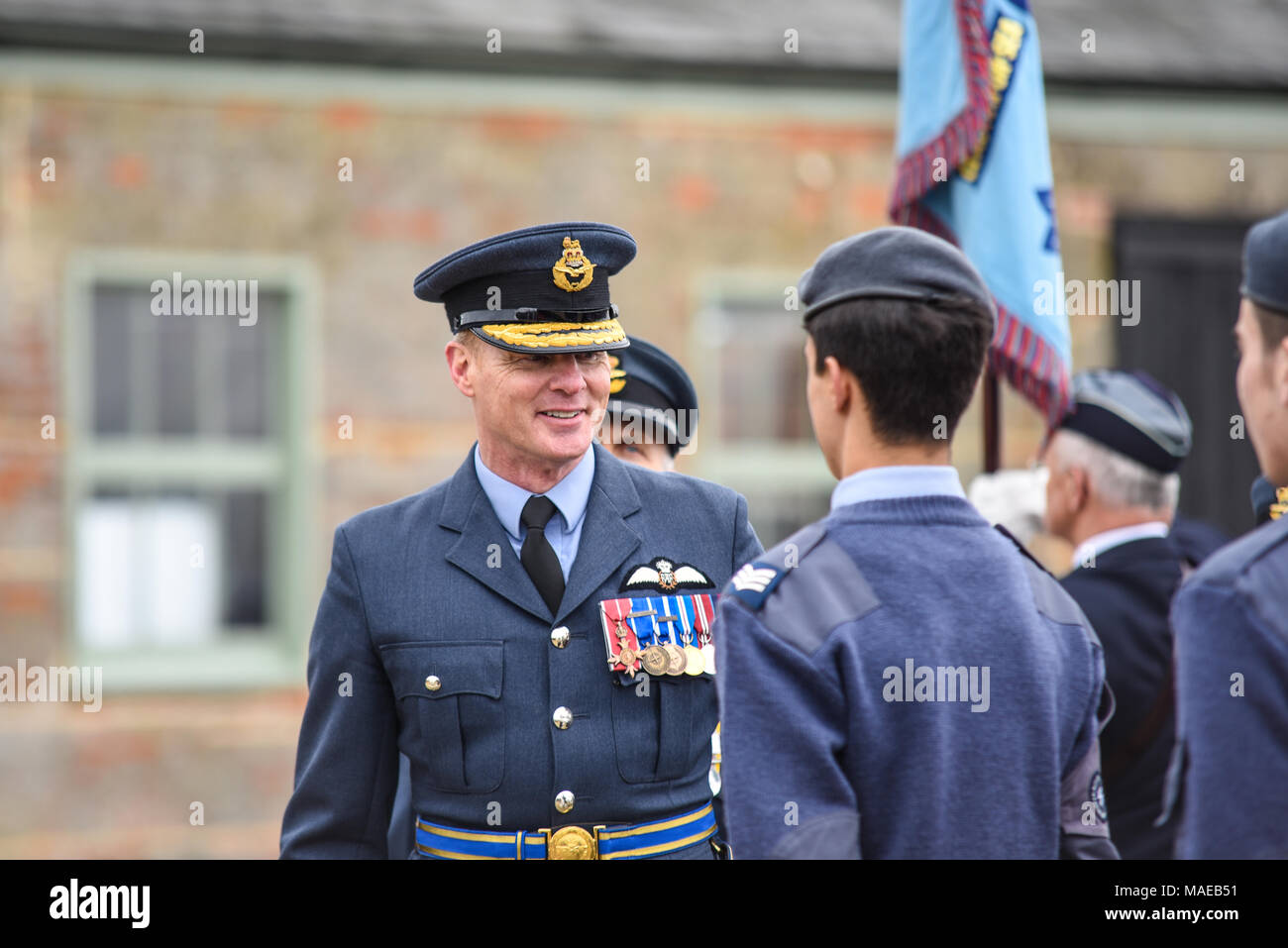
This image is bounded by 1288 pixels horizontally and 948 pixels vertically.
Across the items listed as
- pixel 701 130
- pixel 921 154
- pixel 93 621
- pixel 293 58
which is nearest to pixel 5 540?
pixel 93 621

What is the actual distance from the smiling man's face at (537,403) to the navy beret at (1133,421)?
1746mm

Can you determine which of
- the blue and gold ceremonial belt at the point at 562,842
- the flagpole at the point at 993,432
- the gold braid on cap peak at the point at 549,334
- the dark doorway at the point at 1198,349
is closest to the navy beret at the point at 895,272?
the gold braid on cap peak at the point at 549,334

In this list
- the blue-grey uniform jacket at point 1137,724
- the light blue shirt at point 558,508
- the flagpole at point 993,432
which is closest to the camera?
the light blue shirt at point 558,508

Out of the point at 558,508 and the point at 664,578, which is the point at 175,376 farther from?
the point at 664,578

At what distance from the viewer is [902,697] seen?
1.88 m

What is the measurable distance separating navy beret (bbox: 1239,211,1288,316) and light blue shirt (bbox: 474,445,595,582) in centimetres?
113

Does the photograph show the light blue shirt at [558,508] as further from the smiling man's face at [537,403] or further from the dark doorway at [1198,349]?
the dark doorway at [1198,349]

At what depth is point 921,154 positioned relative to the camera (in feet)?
14.1

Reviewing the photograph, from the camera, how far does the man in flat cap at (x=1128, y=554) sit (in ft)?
11.2

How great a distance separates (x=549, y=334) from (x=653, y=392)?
109 centimetres

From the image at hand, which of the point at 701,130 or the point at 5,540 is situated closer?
the point at 5,540

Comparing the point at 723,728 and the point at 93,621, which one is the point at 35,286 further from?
the point at 723,728

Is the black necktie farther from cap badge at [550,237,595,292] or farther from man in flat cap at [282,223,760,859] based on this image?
cap badge at [550,237,595,292]
